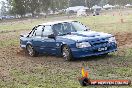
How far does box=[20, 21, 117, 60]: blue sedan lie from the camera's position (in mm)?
12859

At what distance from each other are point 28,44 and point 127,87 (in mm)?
8446

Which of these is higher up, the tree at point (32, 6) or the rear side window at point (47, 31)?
the rear side window at point (47, 31)

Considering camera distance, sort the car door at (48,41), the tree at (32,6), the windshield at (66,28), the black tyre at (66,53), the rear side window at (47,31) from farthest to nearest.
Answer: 1. the tree at (32,6)
2. the rear side window at (47,31)
3. the windshield at (66,28)
4. the car door at (48,41)
5. the black tyre at (66,53)

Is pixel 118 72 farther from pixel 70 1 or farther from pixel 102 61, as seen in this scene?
pixel 70 1

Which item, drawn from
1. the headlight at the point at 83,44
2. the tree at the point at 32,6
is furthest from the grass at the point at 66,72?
the tree at the point at 32,6

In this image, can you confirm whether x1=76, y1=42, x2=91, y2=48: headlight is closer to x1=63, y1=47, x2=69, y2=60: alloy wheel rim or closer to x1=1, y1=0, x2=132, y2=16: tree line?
x1=63, y1=47, x2=69, y2=60: alloy wheel rim

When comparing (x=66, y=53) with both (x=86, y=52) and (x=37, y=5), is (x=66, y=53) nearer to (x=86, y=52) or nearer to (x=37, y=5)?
(x=86, y=52)

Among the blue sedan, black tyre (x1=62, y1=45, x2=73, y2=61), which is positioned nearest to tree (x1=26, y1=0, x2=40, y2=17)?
the blue sedan

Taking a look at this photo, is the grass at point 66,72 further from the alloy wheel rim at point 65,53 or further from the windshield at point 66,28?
the windshield at point 66,28

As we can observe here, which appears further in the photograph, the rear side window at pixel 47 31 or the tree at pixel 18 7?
the tree at pixel 18 7

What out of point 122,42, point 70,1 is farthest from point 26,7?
point 122,42

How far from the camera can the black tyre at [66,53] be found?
43.0ft

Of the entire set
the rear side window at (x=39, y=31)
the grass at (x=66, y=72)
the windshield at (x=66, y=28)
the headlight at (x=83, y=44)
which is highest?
the windshield at (x=66, y=28)

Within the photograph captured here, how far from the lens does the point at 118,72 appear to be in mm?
10141
